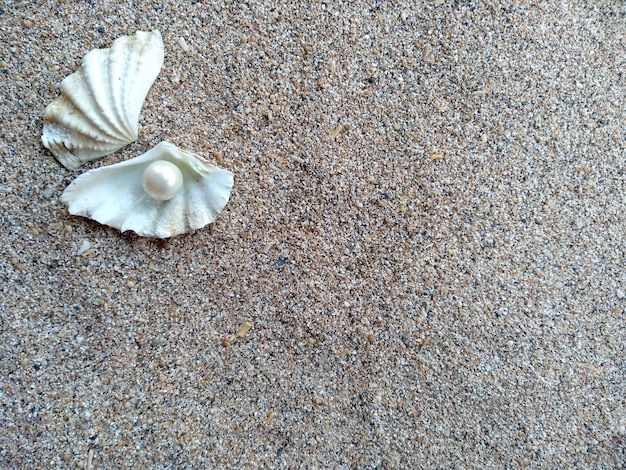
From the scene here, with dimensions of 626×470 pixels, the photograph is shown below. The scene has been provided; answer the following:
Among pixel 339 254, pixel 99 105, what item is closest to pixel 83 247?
pixel 99 105

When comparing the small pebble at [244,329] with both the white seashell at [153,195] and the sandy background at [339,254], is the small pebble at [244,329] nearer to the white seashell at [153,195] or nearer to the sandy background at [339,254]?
the sandy background at [339,254]

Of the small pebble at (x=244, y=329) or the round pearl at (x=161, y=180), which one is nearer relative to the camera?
the round pearl at (x=161, y=180)

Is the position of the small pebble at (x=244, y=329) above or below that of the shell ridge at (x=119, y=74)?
below

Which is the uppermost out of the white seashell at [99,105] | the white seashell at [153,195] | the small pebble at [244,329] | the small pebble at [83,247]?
the white seashell at [99,105]

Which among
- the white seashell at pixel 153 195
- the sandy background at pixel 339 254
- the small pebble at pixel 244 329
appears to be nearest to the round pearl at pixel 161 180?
the white seashell at pixel 153 195

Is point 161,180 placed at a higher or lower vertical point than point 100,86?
lower

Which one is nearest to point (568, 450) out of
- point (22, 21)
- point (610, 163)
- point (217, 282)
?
point (610, 163)

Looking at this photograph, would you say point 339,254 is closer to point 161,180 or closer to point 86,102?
point 161,180
